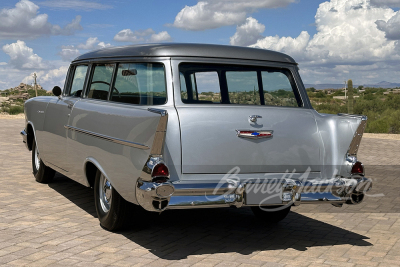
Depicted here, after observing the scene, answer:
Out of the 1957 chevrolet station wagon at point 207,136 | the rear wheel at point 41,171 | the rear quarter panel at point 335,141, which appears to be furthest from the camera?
the rear wheel at point 41,171

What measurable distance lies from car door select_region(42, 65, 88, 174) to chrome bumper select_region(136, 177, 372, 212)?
2.31 metres

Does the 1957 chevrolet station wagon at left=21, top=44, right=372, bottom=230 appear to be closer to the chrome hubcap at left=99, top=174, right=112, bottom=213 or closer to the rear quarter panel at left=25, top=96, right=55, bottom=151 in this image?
the chrome hubcap at left=99, top=174, right=112, bottom=213

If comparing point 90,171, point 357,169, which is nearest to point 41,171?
point 90,171

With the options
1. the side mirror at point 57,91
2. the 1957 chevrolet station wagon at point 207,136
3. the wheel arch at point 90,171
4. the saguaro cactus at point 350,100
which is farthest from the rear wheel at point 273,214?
the saguaro cactus at point 350,100

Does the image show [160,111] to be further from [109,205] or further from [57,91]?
[57,91]

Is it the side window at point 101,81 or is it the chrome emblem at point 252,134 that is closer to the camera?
the chrome emblem at point 252,134

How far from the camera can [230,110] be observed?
4.84 meters

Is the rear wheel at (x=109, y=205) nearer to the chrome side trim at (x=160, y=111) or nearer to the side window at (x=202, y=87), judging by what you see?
the chrome side trim at (x=160, y=111)

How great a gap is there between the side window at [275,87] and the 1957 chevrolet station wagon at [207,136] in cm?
1

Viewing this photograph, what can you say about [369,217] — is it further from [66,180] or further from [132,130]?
[66,180]

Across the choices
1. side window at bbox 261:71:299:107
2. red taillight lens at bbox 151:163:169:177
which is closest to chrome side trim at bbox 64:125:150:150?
red taillight lens at bbox 151:163:169:177

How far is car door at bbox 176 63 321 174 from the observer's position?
4.70 metres

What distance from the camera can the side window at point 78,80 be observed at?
658cm

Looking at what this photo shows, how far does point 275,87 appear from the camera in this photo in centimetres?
555
